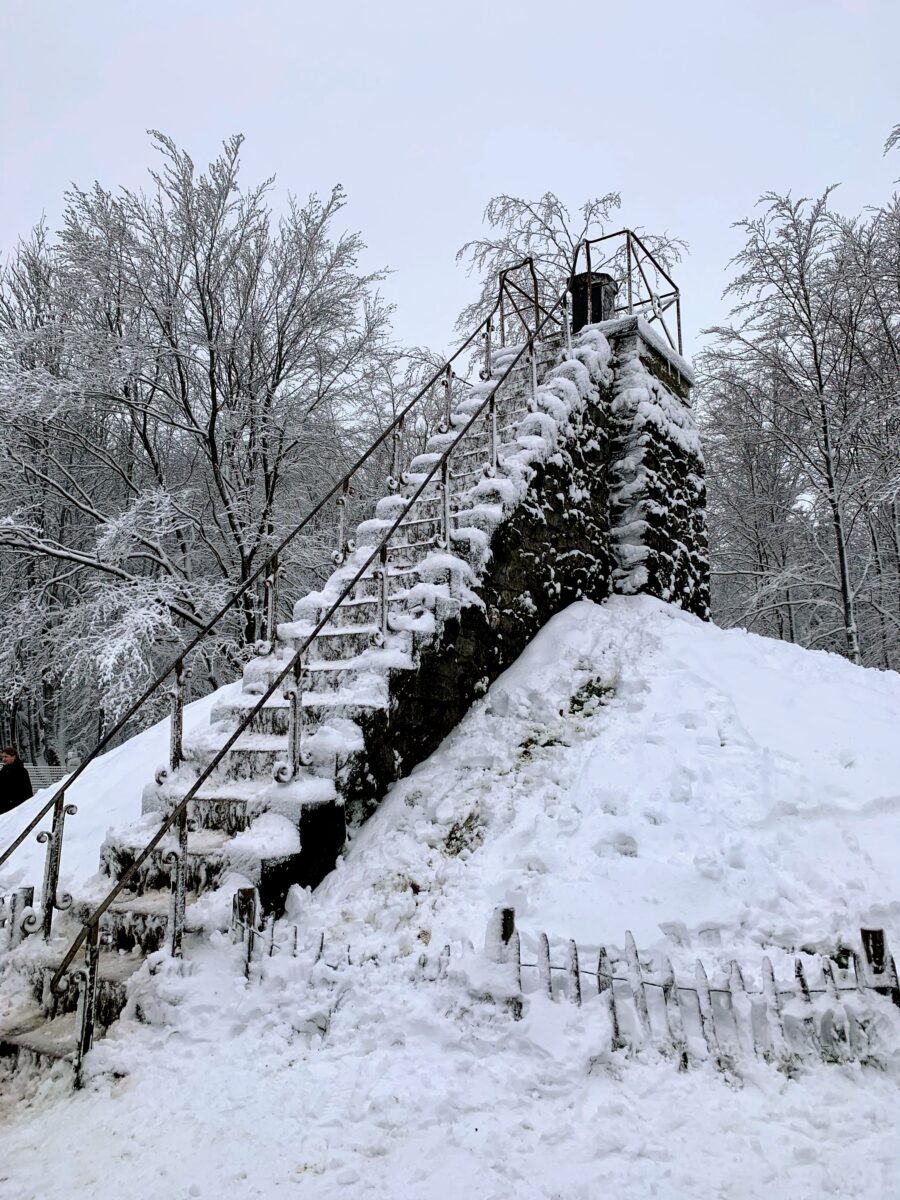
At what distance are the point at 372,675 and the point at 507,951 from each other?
2212 millimetres

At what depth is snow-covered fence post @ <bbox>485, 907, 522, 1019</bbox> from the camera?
328 centimetres

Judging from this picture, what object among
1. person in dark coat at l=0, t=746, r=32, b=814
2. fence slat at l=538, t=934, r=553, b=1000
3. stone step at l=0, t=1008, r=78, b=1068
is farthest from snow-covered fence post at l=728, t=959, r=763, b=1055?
person in dark coat at l=0, t=746, r=32, b=814

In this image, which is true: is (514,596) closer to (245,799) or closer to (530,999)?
(245,799)

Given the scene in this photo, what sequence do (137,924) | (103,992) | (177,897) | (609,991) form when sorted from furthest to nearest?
(137,924)
(177,897)
(103,992)
(609,991)

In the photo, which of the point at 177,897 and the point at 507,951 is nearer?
the point at 507,951

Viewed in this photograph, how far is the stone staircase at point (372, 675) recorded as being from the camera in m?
4.04

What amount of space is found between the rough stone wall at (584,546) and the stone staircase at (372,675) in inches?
0.9

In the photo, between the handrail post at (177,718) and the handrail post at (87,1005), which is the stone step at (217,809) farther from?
the handrail post at (87,1005)

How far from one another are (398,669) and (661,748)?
196cm

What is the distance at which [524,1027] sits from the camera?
316 centimetres

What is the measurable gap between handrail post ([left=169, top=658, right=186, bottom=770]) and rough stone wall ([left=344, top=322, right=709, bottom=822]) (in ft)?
4.31

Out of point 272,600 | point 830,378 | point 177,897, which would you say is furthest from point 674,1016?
point 830,378

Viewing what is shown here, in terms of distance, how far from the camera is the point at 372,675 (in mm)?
Result: 5160

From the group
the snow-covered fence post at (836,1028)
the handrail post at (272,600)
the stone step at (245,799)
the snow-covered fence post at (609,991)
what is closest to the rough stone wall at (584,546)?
the stone step at (245,799)
